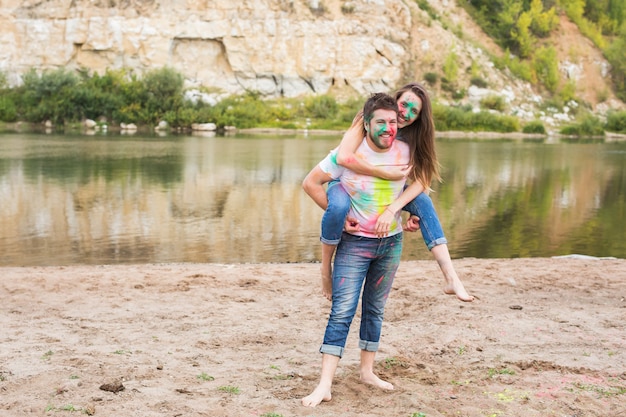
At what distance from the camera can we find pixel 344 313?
486 centimetres

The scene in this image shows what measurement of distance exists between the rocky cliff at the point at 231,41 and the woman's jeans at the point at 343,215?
218 feet

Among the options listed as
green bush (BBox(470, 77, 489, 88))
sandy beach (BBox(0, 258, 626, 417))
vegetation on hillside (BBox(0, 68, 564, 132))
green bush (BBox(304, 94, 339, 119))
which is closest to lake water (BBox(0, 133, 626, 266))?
sandy beach (BBox(0, 258, 626, 417))

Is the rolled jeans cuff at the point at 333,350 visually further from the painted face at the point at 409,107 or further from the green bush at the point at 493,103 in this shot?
the green bush at the point at 493,103

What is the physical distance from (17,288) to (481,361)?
16.6ft

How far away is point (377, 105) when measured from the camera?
4691 millimetres

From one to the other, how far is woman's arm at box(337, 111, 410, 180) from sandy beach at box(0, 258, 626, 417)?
1.41m

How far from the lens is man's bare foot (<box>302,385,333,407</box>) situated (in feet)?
15.2

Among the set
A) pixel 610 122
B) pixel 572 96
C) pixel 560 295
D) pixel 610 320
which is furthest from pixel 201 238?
pixel 572 96

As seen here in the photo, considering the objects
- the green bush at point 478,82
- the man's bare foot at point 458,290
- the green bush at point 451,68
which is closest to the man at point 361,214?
the man's bare foot at point 458,290

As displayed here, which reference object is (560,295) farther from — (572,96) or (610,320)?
(572,96)

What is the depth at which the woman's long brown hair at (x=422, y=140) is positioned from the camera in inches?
195

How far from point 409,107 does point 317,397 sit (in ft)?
6.21

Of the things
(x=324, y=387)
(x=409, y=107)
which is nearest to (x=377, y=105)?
(x=409, y=107)

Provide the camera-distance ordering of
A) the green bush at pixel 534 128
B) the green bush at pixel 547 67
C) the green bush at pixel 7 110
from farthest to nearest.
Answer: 1. the green bush at pixel 547 67
2. the green bush at pixel 534 128
3. the green bush at pixel 7 110
